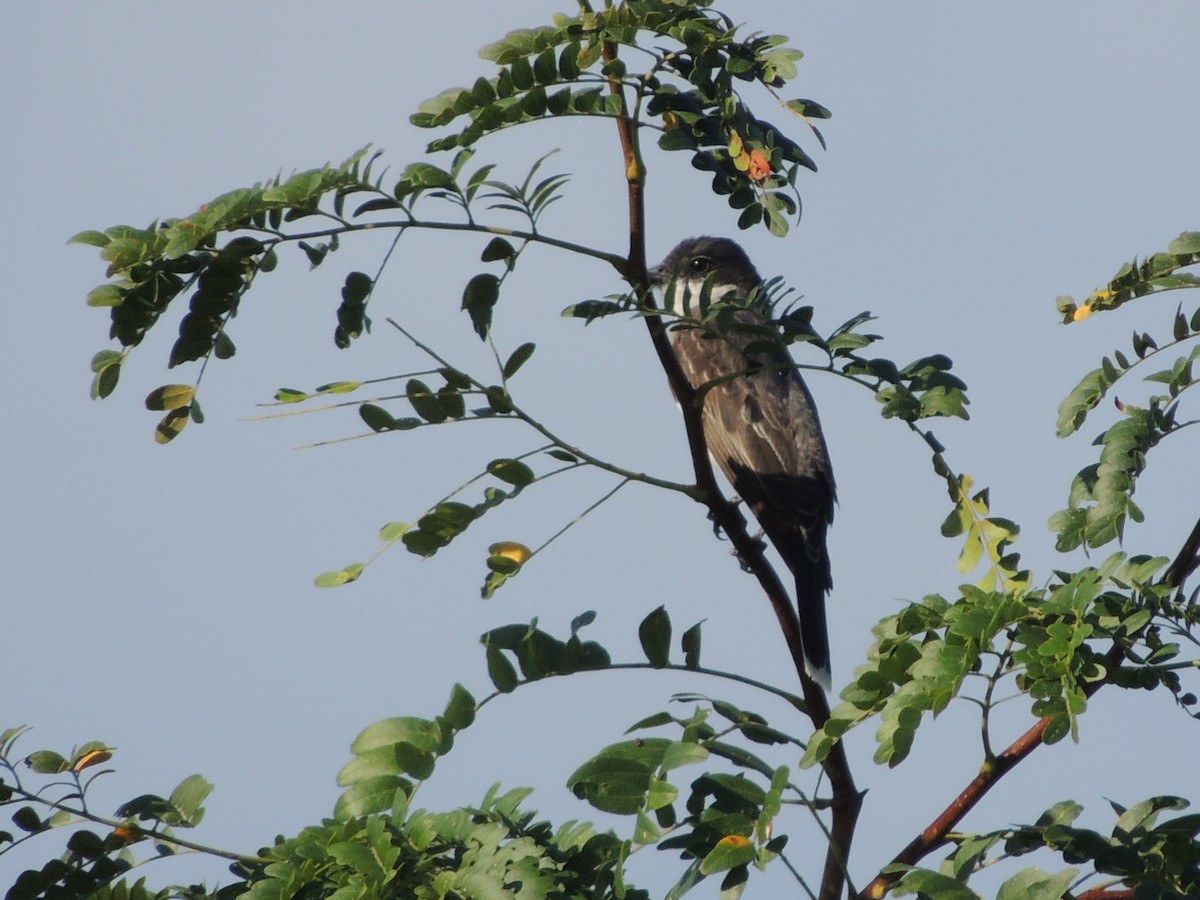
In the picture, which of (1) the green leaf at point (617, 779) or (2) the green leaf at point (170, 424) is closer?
(1) the green leaf at point (617, 779)

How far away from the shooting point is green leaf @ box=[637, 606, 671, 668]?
2.43 meters

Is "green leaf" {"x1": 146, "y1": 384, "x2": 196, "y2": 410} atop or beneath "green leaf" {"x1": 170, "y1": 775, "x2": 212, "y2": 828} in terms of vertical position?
atop

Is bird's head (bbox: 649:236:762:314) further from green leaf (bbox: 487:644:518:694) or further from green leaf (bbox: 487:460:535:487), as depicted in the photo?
green leaf (bbox: 487:644:518:694)

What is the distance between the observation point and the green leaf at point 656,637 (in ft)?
7.97

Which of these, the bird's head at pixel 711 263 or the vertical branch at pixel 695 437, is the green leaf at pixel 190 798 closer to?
the vertical branch at pixel 695 437

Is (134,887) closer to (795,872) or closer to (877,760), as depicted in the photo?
(795,872)

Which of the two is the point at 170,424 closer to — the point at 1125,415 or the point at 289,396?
the point at 289,396

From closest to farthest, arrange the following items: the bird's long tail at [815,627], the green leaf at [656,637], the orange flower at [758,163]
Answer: the green leaf at [656,637]
the orange flower at [758,163]
the bird's long tail at [815,627]

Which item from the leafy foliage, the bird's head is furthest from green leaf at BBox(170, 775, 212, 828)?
the bird's head

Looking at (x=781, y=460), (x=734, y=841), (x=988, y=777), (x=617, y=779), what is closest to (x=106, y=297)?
(x=617, y=779)

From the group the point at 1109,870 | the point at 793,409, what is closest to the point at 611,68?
the point at 1109,870

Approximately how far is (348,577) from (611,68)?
111 centimetres

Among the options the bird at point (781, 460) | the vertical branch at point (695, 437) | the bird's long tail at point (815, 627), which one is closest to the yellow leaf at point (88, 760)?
the vertical branch at point (695, 437)

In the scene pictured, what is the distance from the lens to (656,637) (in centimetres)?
244
